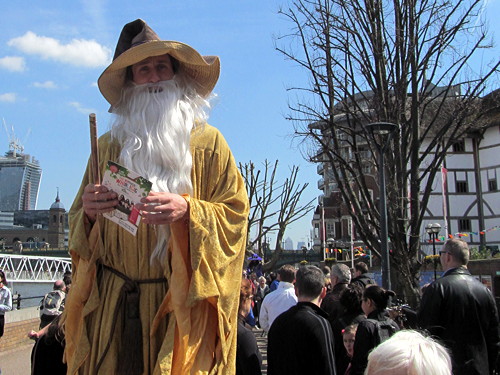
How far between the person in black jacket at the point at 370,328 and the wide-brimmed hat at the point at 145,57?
271 cm

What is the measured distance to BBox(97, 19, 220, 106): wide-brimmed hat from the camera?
98.1 inches

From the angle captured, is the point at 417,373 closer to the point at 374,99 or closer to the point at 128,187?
the point at 128,187

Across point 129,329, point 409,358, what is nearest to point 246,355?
point 129,329

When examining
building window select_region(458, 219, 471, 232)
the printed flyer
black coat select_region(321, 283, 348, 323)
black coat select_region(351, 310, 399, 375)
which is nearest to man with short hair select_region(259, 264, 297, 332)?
black coat select_region(321, 283, 348, 323)

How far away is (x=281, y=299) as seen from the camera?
22.6ft

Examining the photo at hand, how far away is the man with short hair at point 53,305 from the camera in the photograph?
23.7ft

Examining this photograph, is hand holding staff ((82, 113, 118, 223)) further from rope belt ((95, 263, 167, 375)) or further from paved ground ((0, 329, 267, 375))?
paved ground ((0, 329, 267, 375))

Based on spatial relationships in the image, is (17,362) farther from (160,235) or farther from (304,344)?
(160,235)

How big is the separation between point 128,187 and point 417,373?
1.24 m

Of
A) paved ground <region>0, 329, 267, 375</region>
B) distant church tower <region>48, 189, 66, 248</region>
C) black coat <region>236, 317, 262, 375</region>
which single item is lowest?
paved ground <region>0, 329, 267, 375</region>

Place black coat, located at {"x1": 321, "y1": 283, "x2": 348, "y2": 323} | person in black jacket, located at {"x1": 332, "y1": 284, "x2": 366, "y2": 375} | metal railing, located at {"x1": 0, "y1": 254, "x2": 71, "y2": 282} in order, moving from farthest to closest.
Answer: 1. metal railing, located at {"x1": 0, "y1": 254, "x2": 71, "y2": 282}
2. black coat, located at {"x1": 321, "y1": 283, "x2": 348, "y2": 323}
3. person in black jacket, located at {"x1": 332, "y1": 284, "x2": 366, "y2": 375}

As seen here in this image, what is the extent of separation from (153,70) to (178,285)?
107 cm

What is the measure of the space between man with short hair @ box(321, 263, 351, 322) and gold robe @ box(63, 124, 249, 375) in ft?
14.0

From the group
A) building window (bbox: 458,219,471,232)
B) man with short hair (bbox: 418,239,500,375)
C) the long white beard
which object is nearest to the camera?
the long white beard
